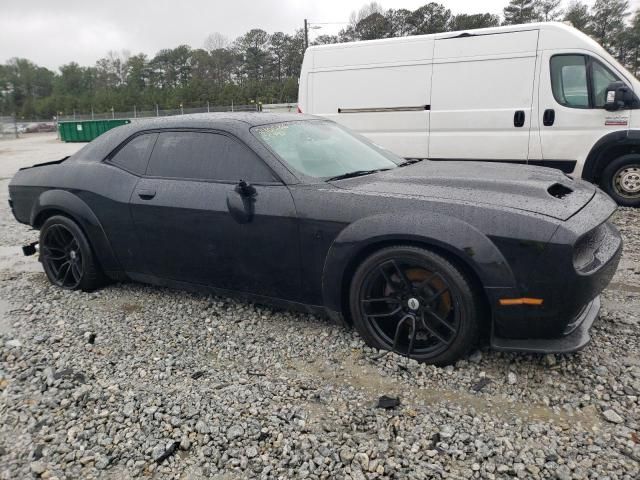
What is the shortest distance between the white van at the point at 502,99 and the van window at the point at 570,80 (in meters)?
0.01

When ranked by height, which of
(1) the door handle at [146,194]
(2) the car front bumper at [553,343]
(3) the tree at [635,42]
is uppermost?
(3) the tree at [635,42]

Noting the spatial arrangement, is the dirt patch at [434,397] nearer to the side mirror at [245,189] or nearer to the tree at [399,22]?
the side mirror at [245,189]

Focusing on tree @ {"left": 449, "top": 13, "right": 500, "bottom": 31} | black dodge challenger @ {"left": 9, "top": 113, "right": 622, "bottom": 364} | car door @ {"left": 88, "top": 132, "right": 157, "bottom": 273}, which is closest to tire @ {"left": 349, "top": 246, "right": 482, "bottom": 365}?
black dodge challenger @ {"left": 9, "top": 113, "right": 622, "bottom": 364}

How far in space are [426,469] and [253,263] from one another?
170 centimetres

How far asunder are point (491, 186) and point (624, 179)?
4.69 meters

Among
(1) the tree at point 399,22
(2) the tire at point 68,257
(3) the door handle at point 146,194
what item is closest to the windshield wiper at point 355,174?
(3) the door handle at point 146,194

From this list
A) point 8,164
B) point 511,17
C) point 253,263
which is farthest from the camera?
point 511,17

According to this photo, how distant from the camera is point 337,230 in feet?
9.52

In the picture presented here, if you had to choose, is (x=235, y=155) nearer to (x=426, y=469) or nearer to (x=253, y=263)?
(x=253, y=263)

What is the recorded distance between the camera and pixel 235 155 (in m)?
3.36

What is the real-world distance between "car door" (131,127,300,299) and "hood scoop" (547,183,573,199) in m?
1.54

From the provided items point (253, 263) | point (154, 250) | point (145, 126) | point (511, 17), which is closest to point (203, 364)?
point (253, 263)

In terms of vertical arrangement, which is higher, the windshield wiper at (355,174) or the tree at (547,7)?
the tree at (547,7)

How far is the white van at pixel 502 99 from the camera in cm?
641
